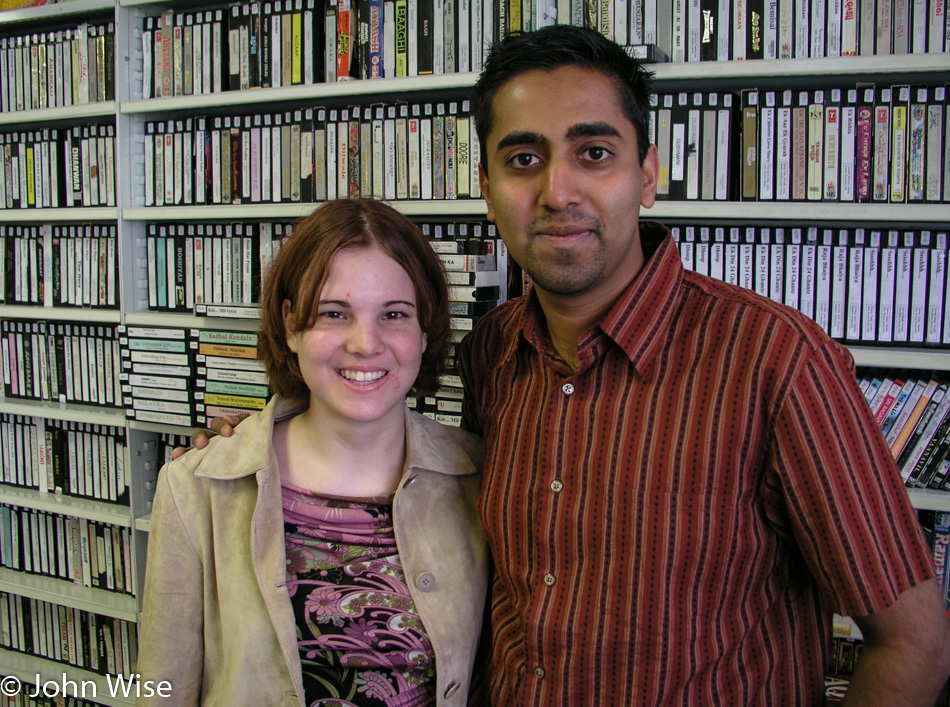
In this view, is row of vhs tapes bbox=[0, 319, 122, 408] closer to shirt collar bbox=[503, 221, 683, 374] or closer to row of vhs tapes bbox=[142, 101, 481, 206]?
row of vhs tapes bbox=[142, 101, 481, 206]

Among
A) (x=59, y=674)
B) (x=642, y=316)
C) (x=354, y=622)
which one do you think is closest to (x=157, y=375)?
(x=59, y=674)

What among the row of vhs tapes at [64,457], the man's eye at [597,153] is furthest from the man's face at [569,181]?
the row of vhs tapes at [64,457]

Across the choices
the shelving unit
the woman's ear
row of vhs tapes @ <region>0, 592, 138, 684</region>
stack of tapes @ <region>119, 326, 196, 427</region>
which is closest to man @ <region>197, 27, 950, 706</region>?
the woman's ear

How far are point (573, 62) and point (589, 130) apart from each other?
113 mm

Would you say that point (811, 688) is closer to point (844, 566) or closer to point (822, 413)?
point (844, 566)

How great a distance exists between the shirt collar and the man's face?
5cm

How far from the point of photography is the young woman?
1.05 m

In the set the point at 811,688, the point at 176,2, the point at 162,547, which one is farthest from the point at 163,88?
the point at 811,688

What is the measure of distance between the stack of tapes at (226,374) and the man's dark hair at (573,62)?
116 centimetres

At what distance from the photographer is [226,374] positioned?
208cm

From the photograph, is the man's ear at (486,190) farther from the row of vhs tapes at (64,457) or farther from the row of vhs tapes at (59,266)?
the row of vhs tapes at (64,457)

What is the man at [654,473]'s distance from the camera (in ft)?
2.93

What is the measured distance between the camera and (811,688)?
1.00 meters

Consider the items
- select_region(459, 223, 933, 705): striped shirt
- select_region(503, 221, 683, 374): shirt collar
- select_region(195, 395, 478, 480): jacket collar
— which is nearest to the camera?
select_region(459, 223, 933, 705): striped shirt
